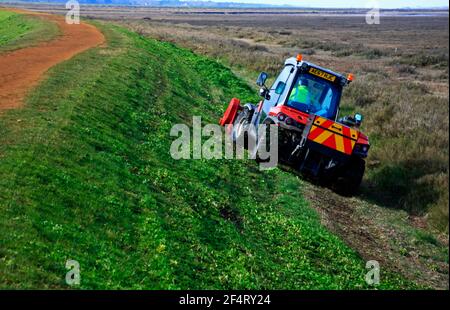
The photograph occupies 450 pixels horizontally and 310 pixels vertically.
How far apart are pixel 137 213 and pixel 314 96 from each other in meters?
7.17

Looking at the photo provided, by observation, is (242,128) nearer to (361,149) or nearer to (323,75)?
(323,75)

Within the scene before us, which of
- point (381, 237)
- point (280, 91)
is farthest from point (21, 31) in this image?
point (381, 237)

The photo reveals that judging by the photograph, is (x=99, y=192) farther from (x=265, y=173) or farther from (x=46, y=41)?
(x=46, y=41)

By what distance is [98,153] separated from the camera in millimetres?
12547

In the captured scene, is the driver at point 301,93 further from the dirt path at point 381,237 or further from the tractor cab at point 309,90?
the dirt path at point 381,237

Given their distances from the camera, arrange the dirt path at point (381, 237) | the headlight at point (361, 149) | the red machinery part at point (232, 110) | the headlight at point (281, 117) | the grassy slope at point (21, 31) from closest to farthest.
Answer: the dirt path at point (381, 237)
the headlight at point (361, 149)
the headlight at point (281, 117)
the red machinery part at point (232, 110)
the grassy slope at point (21, 31)

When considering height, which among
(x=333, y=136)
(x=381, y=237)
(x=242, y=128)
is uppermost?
(x=333, y=136)

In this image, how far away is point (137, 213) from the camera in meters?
9.96

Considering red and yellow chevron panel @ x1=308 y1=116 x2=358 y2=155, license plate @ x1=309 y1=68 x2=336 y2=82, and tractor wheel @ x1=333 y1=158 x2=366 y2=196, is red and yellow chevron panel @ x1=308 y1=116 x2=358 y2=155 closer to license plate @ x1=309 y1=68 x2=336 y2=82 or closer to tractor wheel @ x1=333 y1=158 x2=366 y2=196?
tractor wheel @ x1=333 y1=158 x2=366 y2=196

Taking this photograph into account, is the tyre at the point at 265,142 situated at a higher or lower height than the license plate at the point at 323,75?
lower

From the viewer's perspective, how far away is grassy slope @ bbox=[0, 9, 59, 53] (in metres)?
31.2

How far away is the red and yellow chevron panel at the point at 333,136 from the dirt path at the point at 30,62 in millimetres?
8010

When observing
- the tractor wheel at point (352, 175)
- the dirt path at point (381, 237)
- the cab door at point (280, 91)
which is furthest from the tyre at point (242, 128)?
the tractor wheel at point (352, 175)

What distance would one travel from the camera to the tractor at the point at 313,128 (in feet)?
44.7
